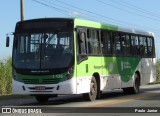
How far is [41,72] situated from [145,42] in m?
9.76

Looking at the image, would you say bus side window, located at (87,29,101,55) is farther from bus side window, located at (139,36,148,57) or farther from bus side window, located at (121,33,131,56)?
bus side window, located at (139,36,148,57)

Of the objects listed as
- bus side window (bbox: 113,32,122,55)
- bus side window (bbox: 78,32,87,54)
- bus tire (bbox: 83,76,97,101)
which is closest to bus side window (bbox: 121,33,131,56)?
bus side window (bbox: 113,32,122,55)

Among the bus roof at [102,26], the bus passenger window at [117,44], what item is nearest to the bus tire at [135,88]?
the bus roof at [102,26]

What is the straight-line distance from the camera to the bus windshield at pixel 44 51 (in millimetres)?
18641

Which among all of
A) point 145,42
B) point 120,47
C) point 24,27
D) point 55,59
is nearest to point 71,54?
point 55,59

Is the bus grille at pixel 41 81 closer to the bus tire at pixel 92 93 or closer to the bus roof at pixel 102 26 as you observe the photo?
the bus tire at pixel 92 93

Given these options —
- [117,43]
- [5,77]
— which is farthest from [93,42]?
[5,77]

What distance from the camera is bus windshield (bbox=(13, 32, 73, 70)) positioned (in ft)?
61.2

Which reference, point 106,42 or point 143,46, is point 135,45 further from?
point 106,42

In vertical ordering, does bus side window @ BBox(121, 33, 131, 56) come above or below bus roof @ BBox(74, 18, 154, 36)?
below

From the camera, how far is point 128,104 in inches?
742

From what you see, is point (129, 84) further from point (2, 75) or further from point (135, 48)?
point (2, 75)

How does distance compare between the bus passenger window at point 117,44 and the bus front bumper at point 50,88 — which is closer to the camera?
the bus front bumper at point 50,88

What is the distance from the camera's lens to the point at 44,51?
61.8ft
